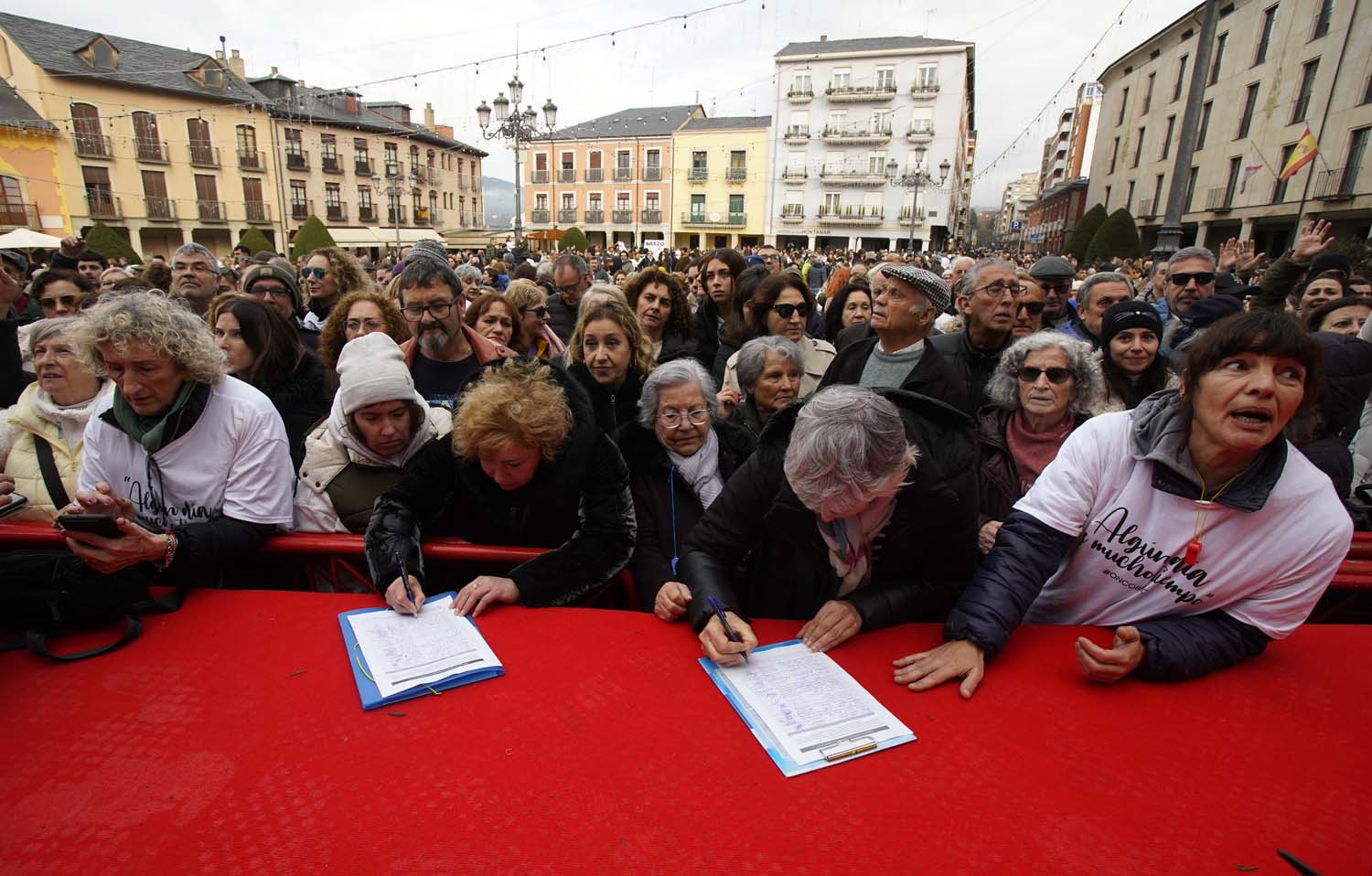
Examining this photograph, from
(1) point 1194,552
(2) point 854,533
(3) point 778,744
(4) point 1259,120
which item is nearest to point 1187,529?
(1) point 1194,552

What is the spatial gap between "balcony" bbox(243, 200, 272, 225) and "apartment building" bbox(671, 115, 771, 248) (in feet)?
78.0

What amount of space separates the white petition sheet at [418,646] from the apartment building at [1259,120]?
16.8 m

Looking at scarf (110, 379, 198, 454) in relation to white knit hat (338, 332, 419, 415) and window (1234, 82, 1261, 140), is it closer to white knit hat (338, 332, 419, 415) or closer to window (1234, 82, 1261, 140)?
white knit hat (338, 332, 419, 415)

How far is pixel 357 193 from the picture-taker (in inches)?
1439

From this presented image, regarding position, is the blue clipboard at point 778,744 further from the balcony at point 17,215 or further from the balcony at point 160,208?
the balcony at point 160,208

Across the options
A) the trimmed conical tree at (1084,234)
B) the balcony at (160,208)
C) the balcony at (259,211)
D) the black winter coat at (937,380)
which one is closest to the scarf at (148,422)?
the black winter coat at (937,380)

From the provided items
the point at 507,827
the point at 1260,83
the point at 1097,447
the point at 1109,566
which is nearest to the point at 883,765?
the point at 507,827

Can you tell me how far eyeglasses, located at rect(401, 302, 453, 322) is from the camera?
365 cm

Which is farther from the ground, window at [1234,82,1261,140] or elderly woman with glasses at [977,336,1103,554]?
window at [1234,82,1261,140]

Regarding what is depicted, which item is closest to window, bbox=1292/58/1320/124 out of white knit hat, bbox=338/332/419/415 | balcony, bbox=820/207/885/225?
balcony, bbox=820/207/885/225

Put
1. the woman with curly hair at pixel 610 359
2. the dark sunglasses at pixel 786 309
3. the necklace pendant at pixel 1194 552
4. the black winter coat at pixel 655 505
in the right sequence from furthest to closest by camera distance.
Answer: the dark sunglasses at pixel 786 309 < the woman with curly hair at pixel 610 359 < the black winter coat at pixel 655 505 < the necklace pendant at pixel 1194 552

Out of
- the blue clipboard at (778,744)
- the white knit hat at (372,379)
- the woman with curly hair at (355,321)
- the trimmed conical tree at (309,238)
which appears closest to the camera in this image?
the blue clipboard at (778,744)

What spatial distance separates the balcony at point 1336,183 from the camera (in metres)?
17.3

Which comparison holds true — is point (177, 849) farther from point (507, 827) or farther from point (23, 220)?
point (23, 220)
